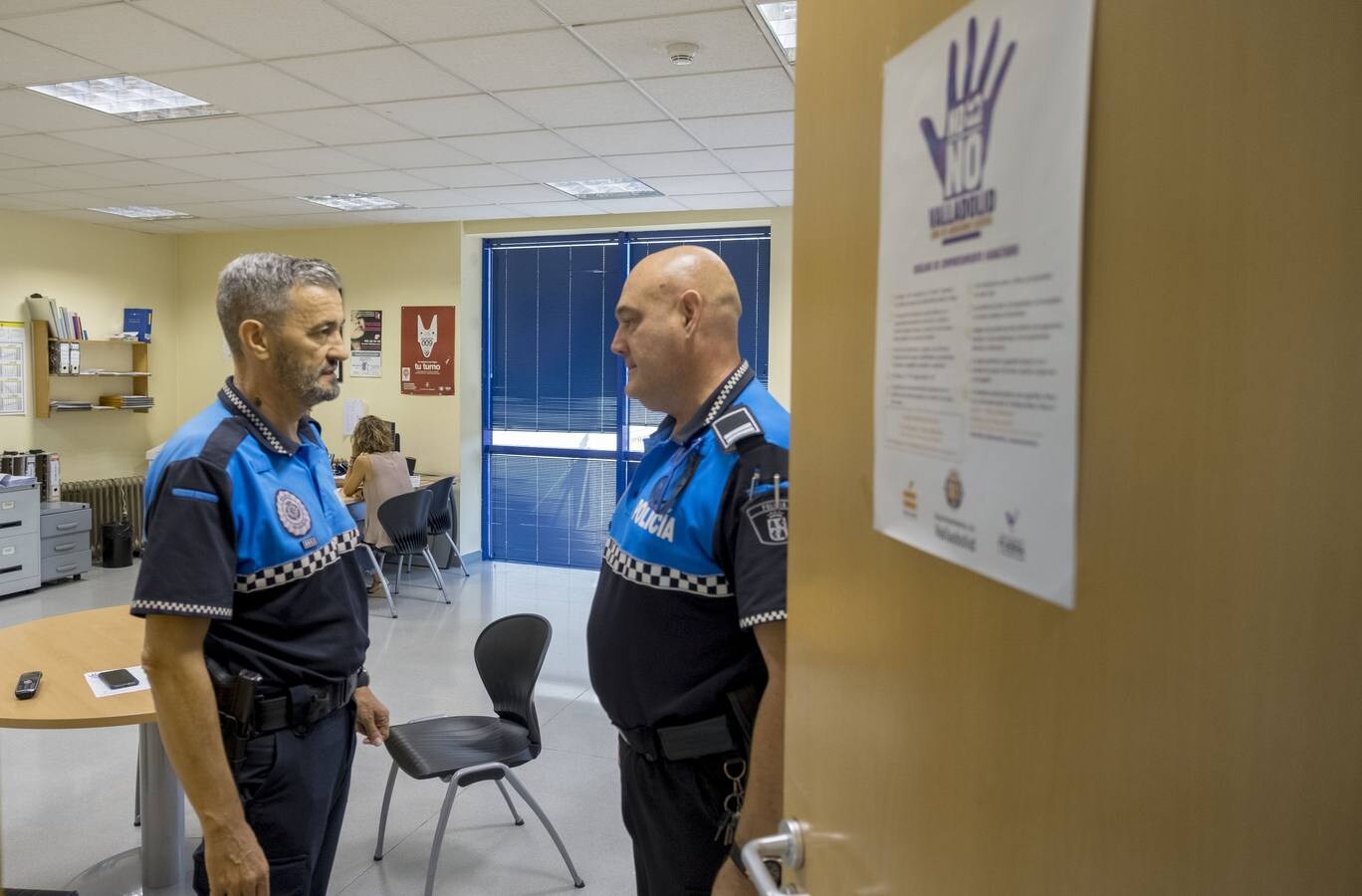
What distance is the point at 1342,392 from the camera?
404 mm

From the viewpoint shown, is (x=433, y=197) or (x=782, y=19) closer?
(x=782, y=19)

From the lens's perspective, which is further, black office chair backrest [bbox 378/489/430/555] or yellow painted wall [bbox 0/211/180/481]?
yellow painted wall [bbox 0/211/180/481]

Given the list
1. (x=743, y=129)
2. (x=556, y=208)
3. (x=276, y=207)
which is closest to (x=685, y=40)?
(x=743, y=129)

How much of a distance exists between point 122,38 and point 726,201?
3995mm

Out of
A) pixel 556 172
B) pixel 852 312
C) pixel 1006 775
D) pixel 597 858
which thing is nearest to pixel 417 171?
pixel 556 172

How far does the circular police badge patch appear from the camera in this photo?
171 cm

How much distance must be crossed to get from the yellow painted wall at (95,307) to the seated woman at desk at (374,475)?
3000 millimetres

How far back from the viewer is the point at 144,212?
23.7ft

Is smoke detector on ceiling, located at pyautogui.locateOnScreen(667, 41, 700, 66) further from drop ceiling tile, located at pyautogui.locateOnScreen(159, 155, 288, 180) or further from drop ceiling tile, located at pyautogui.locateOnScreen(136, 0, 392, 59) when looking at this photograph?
drop ceiling tile, located at pyautogui.locateOnScreen(159, 155, 288, 180)

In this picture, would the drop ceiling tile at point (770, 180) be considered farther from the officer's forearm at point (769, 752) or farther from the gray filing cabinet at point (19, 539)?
the gray filing cabinet at point (19, 539)

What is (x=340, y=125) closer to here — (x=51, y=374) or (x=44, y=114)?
(x=44, y=114)

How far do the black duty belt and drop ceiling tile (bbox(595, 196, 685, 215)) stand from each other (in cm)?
521

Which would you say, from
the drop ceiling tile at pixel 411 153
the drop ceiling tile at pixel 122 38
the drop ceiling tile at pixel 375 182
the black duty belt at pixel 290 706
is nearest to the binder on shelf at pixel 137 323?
the drop ceiling tile at pixel 375 182

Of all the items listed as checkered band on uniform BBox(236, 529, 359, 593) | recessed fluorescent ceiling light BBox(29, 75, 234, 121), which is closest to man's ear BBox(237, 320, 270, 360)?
checkered band on uniform BBox(236, 529, 359, 593)
